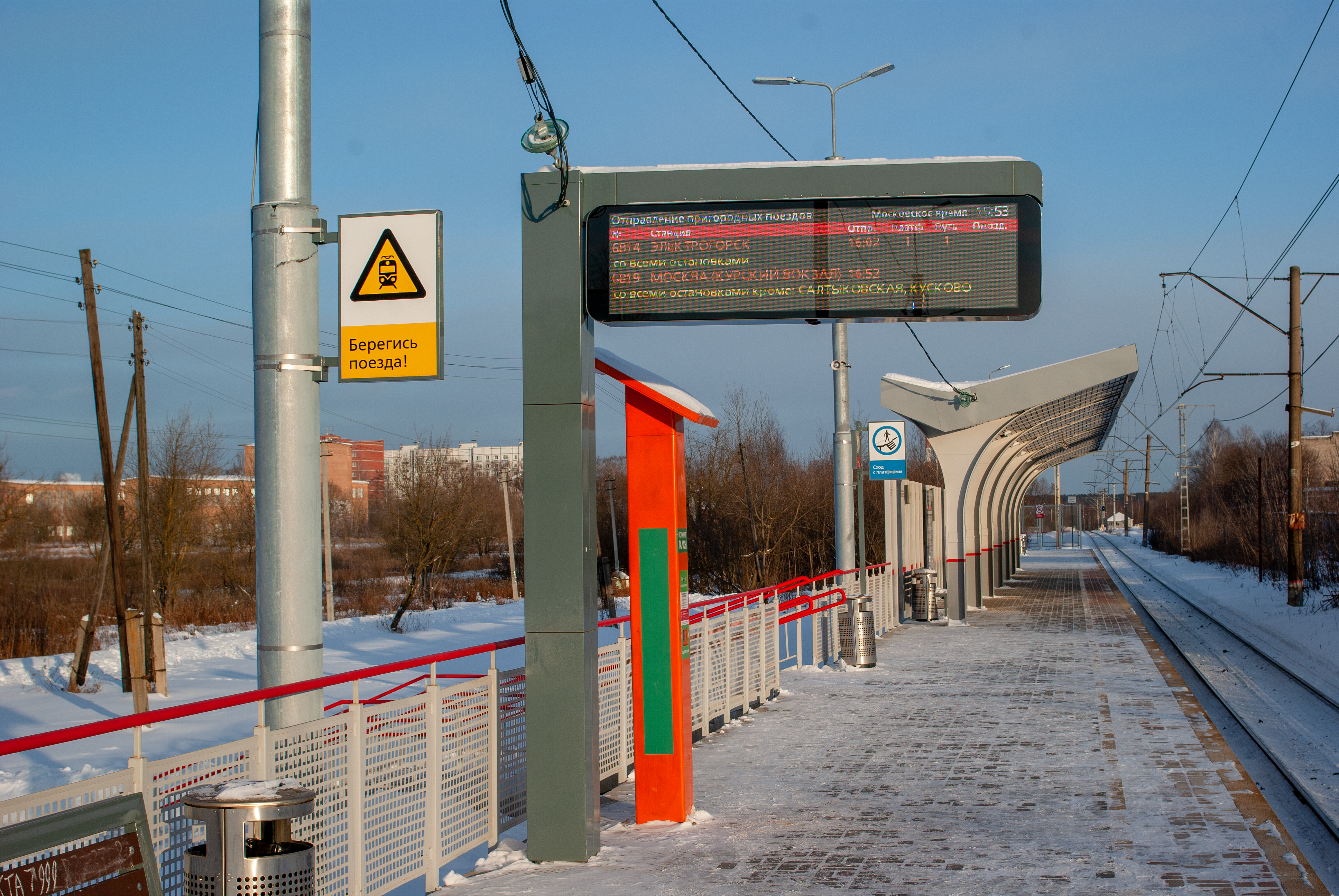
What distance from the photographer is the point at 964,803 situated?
7.68 m

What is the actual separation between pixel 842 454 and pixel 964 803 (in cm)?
1126

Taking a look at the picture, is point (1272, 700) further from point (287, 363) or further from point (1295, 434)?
point (1295, 434)

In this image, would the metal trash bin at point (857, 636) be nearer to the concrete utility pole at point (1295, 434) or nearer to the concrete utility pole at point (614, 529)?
the concrete utility pole at point (1295, 434)

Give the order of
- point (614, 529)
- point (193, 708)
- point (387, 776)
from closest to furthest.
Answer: point (193, 708) < point (387, 776) < point (614, 529)

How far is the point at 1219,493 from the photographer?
55781mm

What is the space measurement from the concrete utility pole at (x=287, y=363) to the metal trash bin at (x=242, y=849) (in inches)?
32.5

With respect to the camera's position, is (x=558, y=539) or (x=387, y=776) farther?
(x=558, y=539)

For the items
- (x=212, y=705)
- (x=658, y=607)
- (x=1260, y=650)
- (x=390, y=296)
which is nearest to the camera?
(x=212, y=705)

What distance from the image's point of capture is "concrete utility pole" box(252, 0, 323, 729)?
15.9 feet

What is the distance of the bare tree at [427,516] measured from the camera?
133 feet

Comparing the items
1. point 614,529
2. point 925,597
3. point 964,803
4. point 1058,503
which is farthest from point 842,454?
point 1058,503

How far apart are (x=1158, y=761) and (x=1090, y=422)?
23.8 m

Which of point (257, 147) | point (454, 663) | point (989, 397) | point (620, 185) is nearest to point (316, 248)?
point (257, 147)

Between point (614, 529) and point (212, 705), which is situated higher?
point (212, 705)
